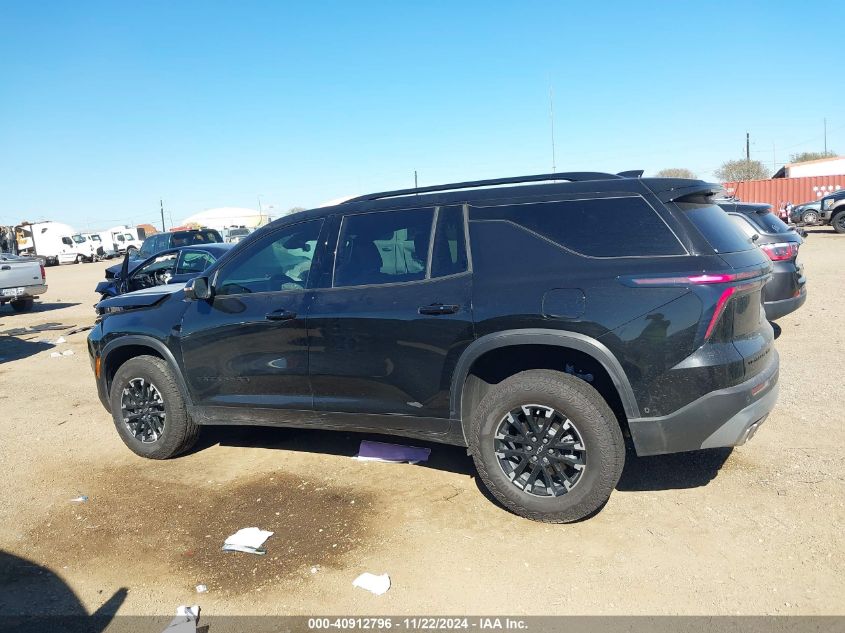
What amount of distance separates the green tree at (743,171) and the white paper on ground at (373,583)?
215ft

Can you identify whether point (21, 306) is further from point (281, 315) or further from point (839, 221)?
point (839, 221)

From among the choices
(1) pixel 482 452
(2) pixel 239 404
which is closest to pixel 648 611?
(1) pixel 482 452

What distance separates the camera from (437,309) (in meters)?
3.92

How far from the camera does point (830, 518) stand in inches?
143

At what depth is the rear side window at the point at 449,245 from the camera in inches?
157

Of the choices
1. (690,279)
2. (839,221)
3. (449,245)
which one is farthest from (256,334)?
(839,221)

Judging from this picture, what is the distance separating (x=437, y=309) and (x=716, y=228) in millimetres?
1620

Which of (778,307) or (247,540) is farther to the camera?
(778,307)

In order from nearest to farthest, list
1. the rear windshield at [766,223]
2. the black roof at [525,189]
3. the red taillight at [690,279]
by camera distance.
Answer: the red taillight at [690,279]
the black roof at [525,189]
the rear windshield at [766,223]

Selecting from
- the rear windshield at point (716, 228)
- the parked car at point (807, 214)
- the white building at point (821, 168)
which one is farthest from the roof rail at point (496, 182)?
the white building at point (821, 168)

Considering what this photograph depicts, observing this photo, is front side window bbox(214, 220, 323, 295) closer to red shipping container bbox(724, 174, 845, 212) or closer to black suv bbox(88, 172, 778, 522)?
black suv bbox(88, 172, 778, 522)

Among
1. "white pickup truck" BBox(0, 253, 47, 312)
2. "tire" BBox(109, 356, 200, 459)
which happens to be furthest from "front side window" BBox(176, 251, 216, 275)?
"white pickup truck" BBox(0, 253, 47, 312)

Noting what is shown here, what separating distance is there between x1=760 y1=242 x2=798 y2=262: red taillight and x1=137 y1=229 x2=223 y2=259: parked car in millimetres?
14603

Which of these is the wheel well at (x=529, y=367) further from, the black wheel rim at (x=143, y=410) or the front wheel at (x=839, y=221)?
the front wheel at (x=839, y=221)
